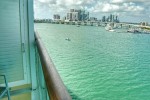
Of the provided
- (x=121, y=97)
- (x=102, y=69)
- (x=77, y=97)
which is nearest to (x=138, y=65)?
(x=102, y=69)

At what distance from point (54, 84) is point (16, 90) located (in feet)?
5.04

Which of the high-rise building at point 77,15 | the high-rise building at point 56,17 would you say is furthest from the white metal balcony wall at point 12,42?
the high-rise building at point 56,17

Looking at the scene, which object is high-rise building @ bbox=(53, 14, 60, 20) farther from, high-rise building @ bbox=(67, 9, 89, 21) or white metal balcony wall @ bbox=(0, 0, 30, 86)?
white metal balcony wall @ bbox=(0, 0, 30, 86)

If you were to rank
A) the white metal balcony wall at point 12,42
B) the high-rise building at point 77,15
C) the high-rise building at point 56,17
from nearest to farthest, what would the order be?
1. the white metal balcony wall at point 12,42
2. the high-rise building at point 77,15
3. the high-rise building at point 56,17

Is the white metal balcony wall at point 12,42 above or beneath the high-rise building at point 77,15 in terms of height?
beneath

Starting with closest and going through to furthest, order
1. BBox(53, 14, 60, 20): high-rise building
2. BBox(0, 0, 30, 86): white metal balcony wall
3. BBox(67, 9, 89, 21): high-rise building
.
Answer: BBox(0, 0, 30, 86): white metal balcony wall < BBox(67, 9, 89, 21): high-rise building < BBox(53, 14, 60, 20): high-rise building

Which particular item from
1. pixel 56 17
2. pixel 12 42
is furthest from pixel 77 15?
pixel 12 42

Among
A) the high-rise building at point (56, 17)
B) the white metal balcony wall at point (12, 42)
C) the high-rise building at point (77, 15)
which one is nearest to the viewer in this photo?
the white metal balcony wall at point (12, 42)

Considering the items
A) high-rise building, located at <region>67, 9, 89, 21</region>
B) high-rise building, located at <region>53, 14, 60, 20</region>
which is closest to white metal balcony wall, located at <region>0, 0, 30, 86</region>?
high-rise building, located at <region>67, 9, 89, 21</region>

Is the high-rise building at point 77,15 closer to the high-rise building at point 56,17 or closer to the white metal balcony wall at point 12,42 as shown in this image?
the high-rise building at point 56,17

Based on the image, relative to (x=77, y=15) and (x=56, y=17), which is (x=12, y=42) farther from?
(x=56, y=17)

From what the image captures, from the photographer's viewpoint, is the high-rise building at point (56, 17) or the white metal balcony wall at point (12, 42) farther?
the high-rise building at point (56, 17)

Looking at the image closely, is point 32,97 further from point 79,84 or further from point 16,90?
point 79,84

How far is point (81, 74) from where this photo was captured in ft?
44.2
